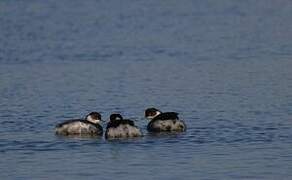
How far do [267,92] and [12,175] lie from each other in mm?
11654

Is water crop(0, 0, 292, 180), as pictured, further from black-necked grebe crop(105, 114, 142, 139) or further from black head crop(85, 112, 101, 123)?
black head crop(85, 112, 101, 123)

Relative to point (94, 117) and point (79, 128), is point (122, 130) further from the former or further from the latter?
point (94, 117)

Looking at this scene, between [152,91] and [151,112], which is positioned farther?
[152,91]

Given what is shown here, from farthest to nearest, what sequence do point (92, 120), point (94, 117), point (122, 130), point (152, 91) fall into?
point (152, 91) < point (94, 117) < point (92, 120) < point (122, 130)

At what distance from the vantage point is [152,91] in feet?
109

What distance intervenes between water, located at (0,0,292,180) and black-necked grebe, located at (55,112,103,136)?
0.40m

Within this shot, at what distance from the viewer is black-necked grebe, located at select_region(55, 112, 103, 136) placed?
26812mm

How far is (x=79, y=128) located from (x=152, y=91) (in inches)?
256

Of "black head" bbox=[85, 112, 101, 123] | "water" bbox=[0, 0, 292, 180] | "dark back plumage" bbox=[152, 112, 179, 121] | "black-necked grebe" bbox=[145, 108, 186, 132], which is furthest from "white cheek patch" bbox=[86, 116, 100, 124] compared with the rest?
"dark back plumage" bbox=[152, 112, 179, 121]

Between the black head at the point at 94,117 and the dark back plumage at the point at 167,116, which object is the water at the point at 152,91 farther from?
the black head at the point at 94,117

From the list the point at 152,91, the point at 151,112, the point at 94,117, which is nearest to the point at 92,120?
the point at 94,117

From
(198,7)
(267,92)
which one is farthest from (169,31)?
(267,92)

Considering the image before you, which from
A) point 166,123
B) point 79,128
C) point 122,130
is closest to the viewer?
point 122,130

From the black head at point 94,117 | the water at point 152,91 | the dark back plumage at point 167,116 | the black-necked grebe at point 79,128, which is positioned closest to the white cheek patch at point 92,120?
the black head at point 94,117
